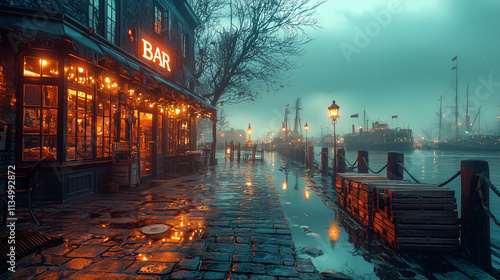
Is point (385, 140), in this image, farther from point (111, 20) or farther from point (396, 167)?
point (111, 20)

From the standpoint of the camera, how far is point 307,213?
230 inches

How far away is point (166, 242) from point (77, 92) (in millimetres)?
5517

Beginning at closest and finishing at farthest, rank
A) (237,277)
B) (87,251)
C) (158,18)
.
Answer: (237,277) → (87,251) → (158,18)

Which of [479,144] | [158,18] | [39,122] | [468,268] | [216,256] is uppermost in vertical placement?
[158,18]

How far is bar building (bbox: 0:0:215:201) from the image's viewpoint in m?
5.47

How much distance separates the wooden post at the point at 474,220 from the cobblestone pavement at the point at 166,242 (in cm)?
247

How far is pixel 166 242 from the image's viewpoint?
3.80 meters

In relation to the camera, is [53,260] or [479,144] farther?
[479,144]

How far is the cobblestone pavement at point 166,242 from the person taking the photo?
9.61 ft

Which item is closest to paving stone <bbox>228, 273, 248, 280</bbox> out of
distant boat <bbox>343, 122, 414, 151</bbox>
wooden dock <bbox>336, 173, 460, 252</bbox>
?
wooden dock <bbox>336, 173, 460, 252</bbox>

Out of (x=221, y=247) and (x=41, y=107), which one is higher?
(x=41, y=107)

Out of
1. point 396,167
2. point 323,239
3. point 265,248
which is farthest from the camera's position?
point 396,167

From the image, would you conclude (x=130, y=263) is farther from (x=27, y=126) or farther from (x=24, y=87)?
(x=24, y=87)

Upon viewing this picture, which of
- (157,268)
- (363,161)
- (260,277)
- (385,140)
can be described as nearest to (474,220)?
(260,277)
